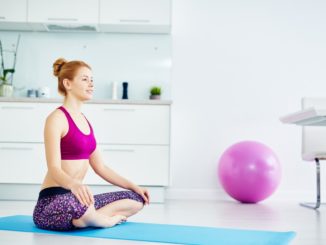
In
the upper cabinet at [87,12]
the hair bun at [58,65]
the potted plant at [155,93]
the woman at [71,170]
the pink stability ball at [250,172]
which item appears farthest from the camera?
the potted plant at [155,93]

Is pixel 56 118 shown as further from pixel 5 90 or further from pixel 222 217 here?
pixel 5 90

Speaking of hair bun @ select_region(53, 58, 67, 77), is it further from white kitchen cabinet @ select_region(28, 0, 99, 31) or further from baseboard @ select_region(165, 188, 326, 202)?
baseboard @ select_region(165, 188, 326, 202)

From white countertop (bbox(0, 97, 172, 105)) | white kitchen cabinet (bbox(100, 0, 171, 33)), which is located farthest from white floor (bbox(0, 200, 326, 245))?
white kitchen cabinet (bbox(100, 0, 171, 33))

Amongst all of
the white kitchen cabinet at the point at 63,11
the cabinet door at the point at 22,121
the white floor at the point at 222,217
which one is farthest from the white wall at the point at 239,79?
the cabinet door at the point at 22,121

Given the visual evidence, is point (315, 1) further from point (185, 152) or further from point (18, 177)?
point (18, 177)

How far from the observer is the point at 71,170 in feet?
7.68

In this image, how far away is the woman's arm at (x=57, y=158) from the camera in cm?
197

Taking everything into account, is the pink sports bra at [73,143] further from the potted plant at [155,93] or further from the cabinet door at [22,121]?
the potted plant at [155,93]

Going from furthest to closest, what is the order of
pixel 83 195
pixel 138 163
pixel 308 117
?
1. pixel 138 163
2. pixel 308 117
3. pixel 83 195

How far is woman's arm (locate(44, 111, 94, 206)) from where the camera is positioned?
6.48ft

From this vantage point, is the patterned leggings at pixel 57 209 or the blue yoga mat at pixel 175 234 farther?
the patterned leggings at pixel 57 209

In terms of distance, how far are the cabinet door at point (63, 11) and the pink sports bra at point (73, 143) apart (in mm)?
2365

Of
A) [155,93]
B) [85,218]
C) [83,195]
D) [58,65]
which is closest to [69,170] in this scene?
[85,218]

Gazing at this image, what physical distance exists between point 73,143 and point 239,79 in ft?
9.63
